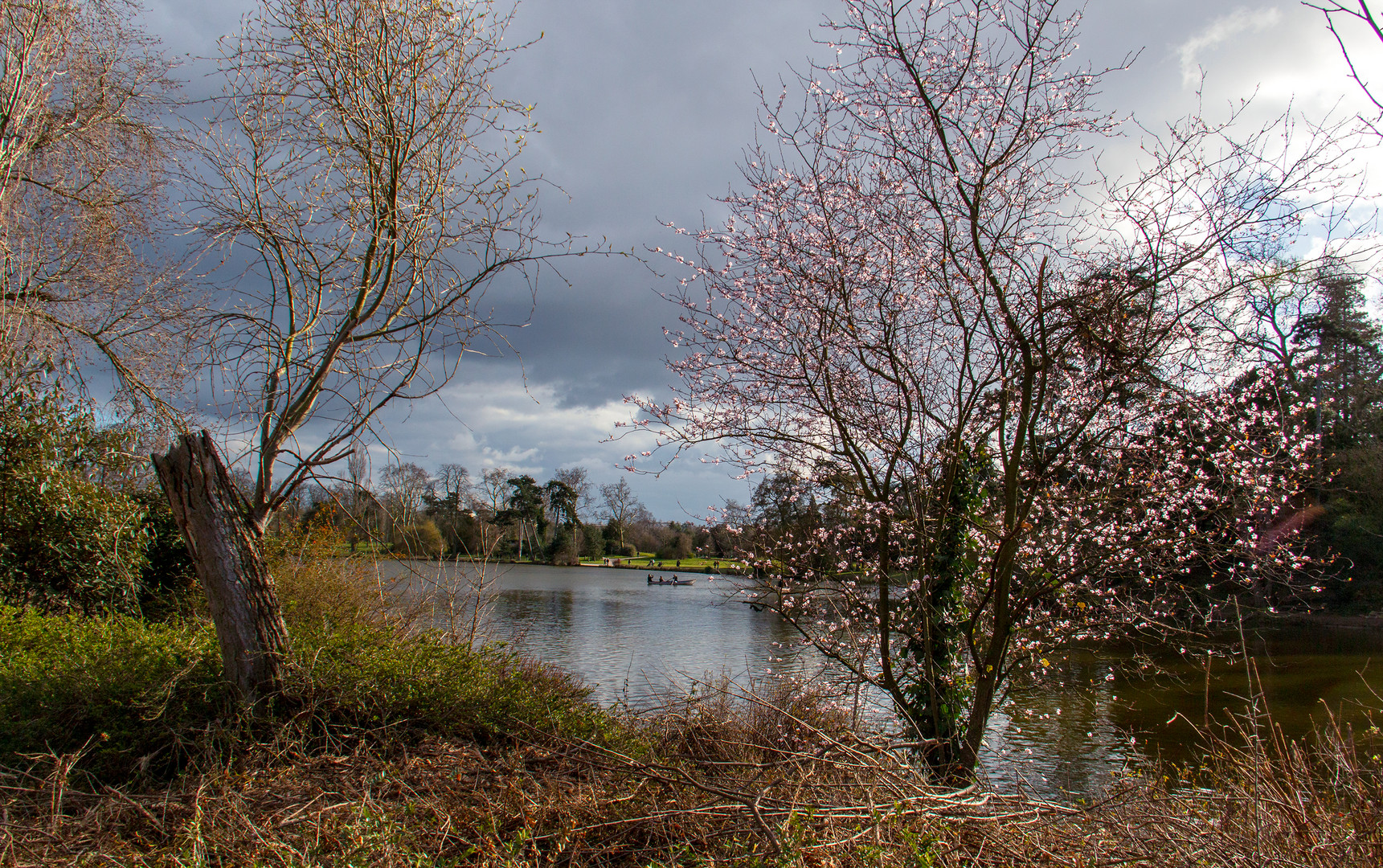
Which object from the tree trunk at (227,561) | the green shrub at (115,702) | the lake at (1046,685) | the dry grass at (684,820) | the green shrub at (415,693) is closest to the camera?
the dry grass at (684,820)

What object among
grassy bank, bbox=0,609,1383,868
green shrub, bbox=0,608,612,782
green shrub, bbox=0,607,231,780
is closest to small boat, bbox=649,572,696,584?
green shrub, bbox=0,608,612,782

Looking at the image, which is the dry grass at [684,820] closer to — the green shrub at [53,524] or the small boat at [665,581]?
the green shrub at [53,524]

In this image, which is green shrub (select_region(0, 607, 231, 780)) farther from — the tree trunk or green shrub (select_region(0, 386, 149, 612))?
green shrub (select_region(0, 386, 149, 612))

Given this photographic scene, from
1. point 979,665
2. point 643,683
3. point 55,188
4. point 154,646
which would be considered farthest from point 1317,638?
point 55,188

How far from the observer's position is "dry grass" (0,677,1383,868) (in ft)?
8.64

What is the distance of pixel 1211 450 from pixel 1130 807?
5349 mm

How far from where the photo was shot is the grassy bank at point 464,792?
2.72 meters

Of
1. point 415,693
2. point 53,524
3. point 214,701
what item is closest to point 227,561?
point 214,701

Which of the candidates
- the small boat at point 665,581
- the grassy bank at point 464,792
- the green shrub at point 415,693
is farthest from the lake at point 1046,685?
the small boat at point 665,581

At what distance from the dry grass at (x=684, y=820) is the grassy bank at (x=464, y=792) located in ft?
0.05

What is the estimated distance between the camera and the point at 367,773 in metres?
3.90

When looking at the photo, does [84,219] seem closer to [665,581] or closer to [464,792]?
[464,792]

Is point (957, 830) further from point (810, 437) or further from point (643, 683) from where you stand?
point (643, 683)

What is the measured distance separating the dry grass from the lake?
3.63ft
